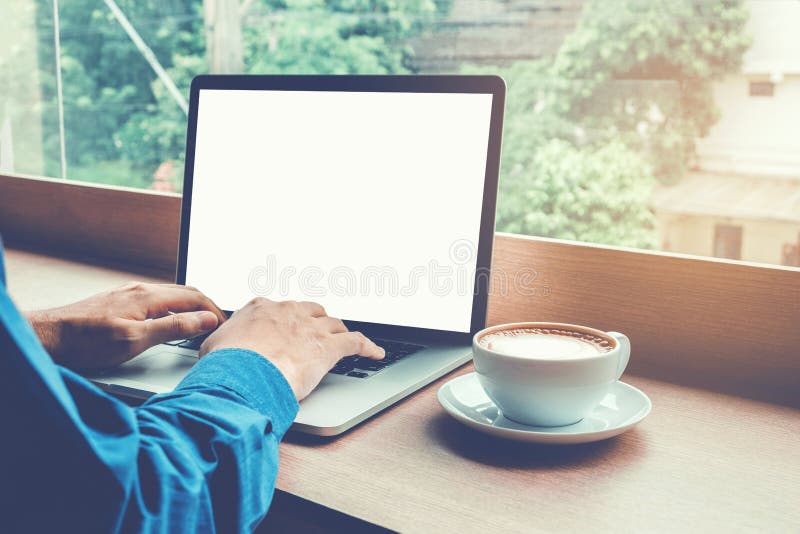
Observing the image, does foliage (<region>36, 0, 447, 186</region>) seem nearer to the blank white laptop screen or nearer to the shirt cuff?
the blank white laptop screen

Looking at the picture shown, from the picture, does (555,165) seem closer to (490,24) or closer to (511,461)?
(490,24)

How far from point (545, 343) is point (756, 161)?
2.67 meters

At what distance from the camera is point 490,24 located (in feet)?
10.0

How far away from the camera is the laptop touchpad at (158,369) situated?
2.35 feet

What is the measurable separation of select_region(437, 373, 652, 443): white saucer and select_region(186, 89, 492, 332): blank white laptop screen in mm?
154

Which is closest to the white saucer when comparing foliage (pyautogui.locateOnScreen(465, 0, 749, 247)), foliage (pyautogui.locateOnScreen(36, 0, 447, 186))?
foliage (pyautogui.locateOnScreen(465, 0, 749, 247))

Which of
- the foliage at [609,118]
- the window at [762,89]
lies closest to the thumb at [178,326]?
the foliage at [609,118]

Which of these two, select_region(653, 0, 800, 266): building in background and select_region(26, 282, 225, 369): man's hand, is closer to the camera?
select_region(26, 282, 225, 369): man's hand

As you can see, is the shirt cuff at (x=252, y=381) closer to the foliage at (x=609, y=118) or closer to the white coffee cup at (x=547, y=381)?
the white coffee cup at (x=547, y=381)

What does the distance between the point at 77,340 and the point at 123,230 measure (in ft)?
2.05

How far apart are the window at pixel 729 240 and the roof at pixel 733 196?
0.06 metres

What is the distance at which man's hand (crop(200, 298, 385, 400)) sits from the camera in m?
0.64

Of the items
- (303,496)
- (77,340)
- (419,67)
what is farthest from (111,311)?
(419,67)

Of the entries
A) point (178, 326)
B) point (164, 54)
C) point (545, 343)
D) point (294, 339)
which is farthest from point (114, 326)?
point (164, 54)
